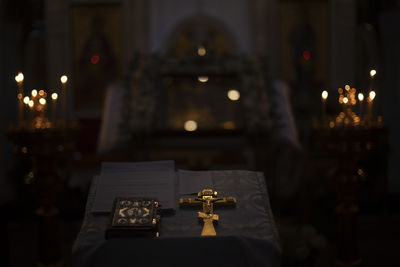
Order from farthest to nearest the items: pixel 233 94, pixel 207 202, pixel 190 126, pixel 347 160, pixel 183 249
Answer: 1. pixel 233 94
2. pixel 190 126
3. pixel 347 160
4. pixel 207 202
5. pixel 183 249

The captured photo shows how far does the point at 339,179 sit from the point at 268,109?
108 centimetres

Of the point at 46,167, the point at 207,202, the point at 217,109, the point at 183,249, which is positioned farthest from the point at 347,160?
the point at 46,167

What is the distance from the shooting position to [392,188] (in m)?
5.63

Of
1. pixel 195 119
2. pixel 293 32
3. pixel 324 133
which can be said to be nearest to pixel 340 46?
pixel 293 32

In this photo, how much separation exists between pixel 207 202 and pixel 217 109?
2.37m

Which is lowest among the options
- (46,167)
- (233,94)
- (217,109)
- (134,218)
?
(46,167)

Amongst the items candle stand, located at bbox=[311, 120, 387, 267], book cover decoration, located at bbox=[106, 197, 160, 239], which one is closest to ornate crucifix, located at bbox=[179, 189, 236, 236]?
book cover decoration, located at bbox=[106, 197, 160, 239]

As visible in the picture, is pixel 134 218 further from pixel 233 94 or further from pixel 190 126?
pixel 233 94

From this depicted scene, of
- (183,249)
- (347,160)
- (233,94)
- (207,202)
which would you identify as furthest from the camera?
(233,94)

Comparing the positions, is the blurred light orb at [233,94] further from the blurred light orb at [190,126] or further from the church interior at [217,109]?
the blurred light orb at [190,126]

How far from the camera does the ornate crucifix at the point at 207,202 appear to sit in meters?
1.71

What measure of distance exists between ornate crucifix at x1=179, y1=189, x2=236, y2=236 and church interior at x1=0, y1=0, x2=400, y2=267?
4.05 feet

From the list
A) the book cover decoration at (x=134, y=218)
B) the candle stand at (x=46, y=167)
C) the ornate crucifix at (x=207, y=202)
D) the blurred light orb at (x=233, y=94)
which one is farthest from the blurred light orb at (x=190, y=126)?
the book cover decoration at (x=134, y=218)

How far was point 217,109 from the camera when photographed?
4129 mm
